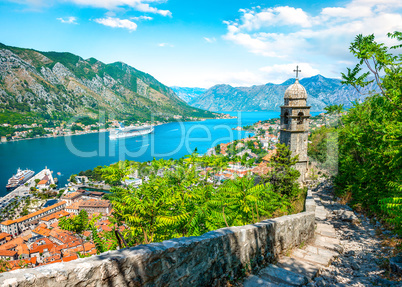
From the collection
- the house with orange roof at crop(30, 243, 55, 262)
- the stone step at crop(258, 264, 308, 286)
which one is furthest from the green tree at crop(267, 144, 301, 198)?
the house with orange roof at crop(30, 243, 55, 262)

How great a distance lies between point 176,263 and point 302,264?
2.22 metres

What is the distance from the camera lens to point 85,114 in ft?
388

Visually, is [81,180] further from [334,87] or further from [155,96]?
[334,87]

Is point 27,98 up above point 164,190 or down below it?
above

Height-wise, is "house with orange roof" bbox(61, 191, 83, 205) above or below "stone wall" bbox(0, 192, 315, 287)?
below

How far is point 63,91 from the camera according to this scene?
12531 centimetres

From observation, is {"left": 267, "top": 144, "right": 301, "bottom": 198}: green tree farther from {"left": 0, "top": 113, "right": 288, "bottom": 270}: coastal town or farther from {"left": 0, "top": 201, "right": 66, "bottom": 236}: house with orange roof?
{"left": 0, "top": 201, "right": 66, "bottom": 236}: house with orange roof

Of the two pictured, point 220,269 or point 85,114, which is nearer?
point 220,269

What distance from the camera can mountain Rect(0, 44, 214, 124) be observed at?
106256 millimetres

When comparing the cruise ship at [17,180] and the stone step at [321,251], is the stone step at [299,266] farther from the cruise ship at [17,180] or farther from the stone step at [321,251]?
the cruise ship at [17,180]

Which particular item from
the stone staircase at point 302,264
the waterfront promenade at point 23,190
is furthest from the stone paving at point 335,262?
the waterfront promenade at point 23,190

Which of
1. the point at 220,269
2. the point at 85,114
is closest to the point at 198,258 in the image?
the point at 220,269

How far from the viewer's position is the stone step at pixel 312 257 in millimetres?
3497

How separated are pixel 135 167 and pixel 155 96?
191882 mm
